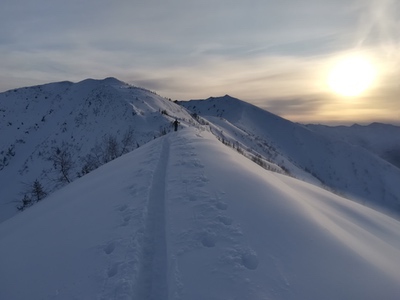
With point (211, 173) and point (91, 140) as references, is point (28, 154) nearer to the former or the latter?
point (91, 140)

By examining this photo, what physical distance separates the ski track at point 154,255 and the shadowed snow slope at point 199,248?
2 cm

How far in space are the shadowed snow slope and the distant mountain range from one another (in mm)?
13445

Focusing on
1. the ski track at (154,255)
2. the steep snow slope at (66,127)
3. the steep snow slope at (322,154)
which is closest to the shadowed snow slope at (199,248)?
the ski track at (154,255)

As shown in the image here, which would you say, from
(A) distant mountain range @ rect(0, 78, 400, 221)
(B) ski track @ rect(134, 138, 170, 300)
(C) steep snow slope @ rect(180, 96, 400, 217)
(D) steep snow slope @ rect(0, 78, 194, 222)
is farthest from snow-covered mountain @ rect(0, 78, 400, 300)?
(C) steep snow slope @ rect(180, 96, 400, 217)

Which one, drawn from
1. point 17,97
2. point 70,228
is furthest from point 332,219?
point 17,97

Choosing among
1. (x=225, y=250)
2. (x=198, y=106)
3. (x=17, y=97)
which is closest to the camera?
(x=225, y=250)

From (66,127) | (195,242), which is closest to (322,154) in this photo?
(66,127)

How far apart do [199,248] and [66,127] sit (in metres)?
36.8

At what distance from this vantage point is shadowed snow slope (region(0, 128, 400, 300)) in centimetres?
374

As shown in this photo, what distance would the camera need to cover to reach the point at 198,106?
95938 millimetres

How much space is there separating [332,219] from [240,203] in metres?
2.12

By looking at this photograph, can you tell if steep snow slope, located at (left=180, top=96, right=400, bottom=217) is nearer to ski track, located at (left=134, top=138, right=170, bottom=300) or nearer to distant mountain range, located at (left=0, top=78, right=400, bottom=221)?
distant mountain range, located at (left=0, top=78, right=400, bottom=221)

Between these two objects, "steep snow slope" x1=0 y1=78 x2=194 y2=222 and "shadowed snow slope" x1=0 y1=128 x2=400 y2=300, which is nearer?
"shadowed snow slope" x1=0 y1=128 x2=400 y2=300

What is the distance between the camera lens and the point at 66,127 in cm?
3719
